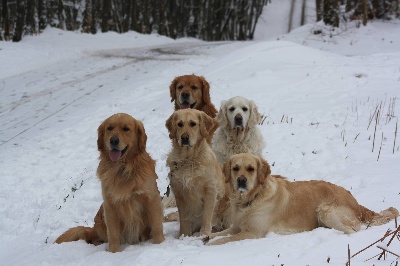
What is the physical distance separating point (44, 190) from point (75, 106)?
4.94 metres

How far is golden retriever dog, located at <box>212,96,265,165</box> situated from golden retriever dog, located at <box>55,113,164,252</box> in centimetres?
188

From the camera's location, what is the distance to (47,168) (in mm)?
7648

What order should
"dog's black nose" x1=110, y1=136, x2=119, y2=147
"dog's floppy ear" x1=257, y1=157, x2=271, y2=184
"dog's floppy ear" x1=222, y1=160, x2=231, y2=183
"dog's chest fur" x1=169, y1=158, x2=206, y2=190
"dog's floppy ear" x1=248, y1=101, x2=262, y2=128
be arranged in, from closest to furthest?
"dog's black nose" x1=110, y1=136, x2=119, y2=147, "dog's floppy ear" x1=257, y1=157, x2=271, y2=184, "dog's floppy ear" x1=222, y1=160, x2=231, y2=183, "dog's chest fur" x1=169, y1=158, x2=206, y2=190, "dog's floppy ear" x1=248, y1=101, x2=262, y2=128

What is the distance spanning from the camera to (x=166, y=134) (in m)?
9.23

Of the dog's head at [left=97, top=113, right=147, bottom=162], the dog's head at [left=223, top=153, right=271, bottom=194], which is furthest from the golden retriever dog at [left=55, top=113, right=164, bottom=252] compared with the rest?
the dog's head at [left=223, top=153, right=271, bottom=194]

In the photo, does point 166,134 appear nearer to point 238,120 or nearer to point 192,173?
point 238,120

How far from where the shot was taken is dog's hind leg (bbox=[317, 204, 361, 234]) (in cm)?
493

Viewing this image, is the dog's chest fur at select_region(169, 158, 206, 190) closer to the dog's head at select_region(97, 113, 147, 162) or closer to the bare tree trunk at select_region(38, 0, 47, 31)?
the dog's head at select_region(97, 113, 147, 162)

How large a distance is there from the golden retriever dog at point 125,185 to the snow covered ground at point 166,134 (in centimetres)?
22

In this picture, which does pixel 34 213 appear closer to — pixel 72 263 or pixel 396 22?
pixel 72 263

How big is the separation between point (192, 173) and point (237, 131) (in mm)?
1623

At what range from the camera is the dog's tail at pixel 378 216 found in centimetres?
496

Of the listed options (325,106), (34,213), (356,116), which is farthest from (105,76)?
(34,213)

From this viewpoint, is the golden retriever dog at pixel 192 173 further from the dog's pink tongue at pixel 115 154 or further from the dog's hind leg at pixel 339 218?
the dog's hind leg at pixel 339 218
